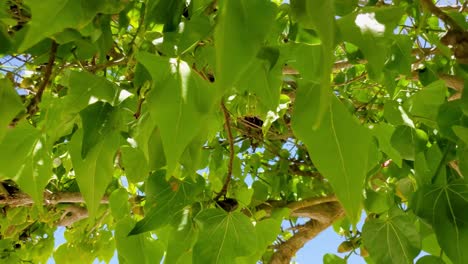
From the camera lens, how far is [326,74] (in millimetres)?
219

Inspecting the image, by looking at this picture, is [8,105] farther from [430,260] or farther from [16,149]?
[430,260]

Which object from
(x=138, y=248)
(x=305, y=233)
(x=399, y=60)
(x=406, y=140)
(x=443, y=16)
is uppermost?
(x=443, y=16)

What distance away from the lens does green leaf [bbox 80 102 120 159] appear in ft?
1.46

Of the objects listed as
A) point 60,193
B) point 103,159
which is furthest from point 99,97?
point 60,193

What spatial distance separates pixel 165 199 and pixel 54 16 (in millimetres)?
311

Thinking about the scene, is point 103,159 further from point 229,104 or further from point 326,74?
point 229,104

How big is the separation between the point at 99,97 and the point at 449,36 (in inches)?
11.2

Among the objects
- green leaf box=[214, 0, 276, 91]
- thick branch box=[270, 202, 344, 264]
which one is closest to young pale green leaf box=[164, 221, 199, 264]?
green leaf box=[214, 0, 276, 91]

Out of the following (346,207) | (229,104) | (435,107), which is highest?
(346,207)

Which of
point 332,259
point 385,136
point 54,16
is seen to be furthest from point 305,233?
point 54,16

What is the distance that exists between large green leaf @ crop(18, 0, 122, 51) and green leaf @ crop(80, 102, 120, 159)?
10 cm

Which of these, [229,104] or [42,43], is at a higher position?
[42,43]

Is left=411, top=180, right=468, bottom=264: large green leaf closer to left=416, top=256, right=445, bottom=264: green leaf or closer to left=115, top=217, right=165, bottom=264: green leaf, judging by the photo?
left=416, top=256, right=445, bottom=264: green leaf

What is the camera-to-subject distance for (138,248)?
0.68 meters
